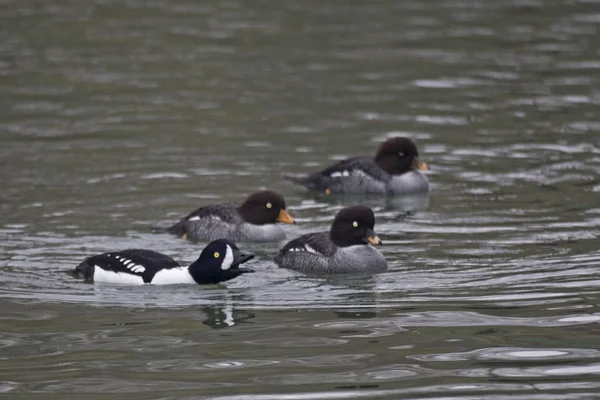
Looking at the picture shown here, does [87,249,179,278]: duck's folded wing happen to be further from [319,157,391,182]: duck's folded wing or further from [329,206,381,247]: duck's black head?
[319,157,391,182]: duck's folded wing

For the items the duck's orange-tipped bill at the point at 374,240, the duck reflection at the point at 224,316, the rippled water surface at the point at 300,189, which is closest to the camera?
the rippled water surface at the point at 300,189

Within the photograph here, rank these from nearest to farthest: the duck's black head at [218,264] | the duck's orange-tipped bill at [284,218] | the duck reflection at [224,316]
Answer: the duck reflection at [224,316], the duck's black head at [218,264], the duck's orange-tipped bill at [284,218]

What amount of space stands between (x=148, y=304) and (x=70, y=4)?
1972 cm

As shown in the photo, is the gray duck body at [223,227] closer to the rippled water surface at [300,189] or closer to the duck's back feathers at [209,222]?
the duck's back feathers at [209,222]

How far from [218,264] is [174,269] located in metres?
0.47

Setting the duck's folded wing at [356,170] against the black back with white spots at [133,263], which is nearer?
the black back with white spots at [133,263]

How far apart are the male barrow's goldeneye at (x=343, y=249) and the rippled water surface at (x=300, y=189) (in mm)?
255

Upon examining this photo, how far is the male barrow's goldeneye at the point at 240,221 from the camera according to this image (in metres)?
16.7

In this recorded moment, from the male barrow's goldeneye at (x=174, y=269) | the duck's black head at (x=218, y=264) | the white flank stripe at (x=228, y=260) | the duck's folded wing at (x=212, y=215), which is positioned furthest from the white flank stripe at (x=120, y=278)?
the duck's folded wing at (x=212, y=215)

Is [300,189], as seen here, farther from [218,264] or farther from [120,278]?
[120,278]

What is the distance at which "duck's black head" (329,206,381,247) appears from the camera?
15.3 meters

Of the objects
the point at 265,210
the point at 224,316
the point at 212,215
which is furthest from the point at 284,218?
the point at 224,316

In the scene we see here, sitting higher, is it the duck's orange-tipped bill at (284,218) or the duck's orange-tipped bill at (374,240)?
the duck's orange-tipped bill at (284,218)

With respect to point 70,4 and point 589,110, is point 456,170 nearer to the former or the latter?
point 589,110
